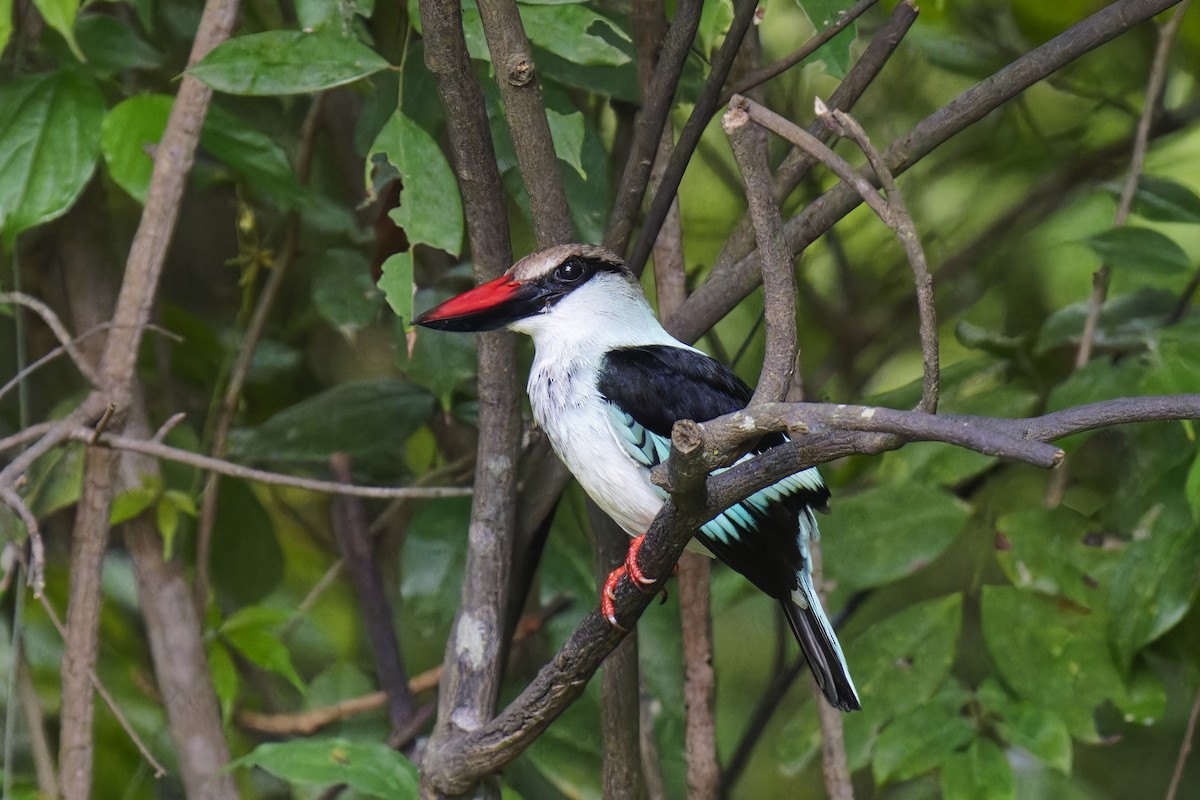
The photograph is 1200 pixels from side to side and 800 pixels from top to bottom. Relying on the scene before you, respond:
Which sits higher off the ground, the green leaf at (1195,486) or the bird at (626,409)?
the bird at (626,409)

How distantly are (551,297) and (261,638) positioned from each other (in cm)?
73

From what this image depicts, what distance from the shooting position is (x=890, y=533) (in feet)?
6.15

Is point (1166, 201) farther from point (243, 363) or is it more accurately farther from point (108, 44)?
point (108, 44)

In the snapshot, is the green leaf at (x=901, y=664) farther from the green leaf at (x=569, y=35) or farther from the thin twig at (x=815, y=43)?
the green leaf at (x=569, y=35)


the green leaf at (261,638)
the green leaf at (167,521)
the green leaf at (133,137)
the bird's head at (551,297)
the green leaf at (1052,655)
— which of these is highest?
the green leaf at (133,137)

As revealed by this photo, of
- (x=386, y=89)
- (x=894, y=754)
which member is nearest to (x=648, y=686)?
(x=894, y=754)

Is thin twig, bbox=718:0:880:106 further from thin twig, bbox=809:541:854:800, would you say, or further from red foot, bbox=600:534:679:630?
thin twig, bbox=809:541:854:800

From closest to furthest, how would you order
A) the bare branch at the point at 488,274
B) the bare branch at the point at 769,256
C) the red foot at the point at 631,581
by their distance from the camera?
the bare branch at the point at 769,256 → the red foot at the point at 631,581 → the bare branch at the point at 488,274

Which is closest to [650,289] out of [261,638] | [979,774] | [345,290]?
[345,290]

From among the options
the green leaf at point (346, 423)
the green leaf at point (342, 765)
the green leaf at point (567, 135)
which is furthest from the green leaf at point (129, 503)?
the green leaf at point (567, 135)

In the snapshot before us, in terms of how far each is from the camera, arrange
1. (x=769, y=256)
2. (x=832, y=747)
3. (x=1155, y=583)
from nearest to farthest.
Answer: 1. (x=769, y=256)
2. (x=1155, y=583)
3. (x=832, y=747)

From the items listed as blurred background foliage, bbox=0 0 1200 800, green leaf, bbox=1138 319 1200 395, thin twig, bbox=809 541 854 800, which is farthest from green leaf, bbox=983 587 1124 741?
green leaf, bbox=1138 319 1200 395

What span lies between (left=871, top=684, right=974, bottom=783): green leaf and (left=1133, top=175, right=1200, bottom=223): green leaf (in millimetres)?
827

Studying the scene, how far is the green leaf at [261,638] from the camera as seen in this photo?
6.23ft
